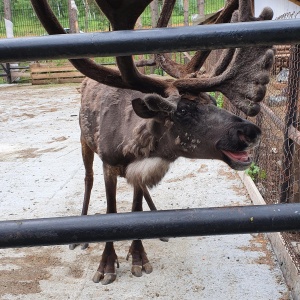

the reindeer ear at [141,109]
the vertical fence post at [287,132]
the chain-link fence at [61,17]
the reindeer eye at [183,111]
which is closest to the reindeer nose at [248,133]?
the reindeer eye at [183,111]

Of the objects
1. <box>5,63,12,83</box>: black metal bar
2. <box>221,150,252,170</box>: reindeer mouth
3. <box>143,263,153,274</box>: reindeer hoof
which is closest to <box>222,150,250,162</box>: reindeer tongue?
<box>221,150,252,170</box>: reindeer mouth

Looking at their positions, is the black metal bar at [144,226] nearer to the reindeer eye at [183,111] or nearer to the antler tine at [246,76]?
the antler tine at [246,76]

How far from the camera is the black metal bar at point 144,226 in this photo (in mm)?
1165

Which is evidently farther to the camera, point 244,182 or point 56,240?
point 244,182

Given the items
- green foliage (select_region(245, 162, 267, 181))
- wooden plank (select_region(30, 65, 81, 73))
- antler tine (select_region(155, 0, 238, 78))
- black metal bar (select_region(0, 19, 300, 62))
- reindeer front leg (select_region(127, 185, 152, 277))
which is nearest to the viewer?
black metal bar (select_region(0, 19, 300, 62))

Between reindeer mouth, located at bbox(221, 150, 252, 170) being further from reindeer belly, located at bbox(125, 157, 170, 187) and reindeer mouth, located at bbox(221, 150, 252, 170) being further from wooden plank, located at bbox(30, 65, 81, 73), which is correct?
wooden plank, located at bbox(30, 65, 81, 73)

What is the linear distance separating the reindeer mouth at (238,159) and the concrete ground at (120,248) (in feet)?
3.34

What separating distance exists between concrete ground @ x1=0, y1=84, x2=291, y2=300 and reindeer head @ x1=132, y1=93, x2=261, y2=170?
39.4 inches

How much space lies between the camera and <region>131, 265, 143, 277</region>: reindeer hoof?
367 cm

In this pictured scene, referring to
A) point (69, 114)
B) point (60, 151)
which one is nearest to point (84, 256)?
point (60, 151)

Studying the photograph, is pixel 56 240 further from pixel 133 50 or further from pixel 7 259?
pixel 7 259

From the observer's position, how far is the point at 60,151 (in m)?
7.21

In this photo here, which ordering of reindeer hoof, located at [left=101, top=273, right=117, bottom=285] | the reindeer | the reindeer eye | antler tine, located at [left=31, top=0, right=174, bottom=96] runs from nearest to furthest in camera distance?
antler tine, located at [left=31, top=0, right=174, bottom=96] < the reindeer < the reindeer eye < reindeer hoof, located at [left=101, top=273, right=117, bottom=285]

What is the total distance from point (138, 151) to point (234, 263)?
1157 mm
